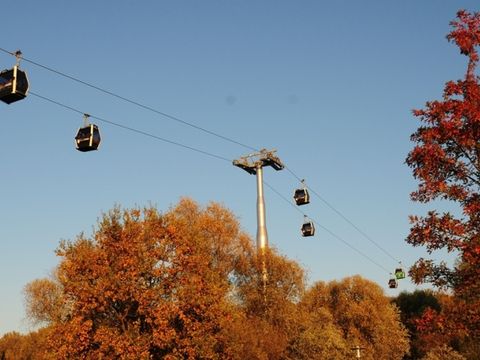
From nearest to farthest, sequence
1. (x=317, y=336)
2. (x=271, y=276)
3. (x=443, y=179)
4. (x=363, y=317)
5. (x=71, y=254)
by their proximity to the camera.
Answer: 1. (x=443, y=179)
2. (x=71, y=254)
3. (x=317, y=336)
4. (x=271, y=276)
5. (x=363, y=317)

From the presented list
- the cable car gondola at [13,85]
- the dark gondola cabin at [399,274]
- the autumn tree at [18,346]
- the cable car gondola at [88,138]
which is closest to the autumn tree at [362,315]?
the dark gondola cabin at [399,274]

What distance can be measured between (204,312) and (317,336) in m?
24.1

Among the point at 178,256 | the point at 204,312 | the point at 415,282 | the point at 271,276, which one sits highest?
the point at 271,276

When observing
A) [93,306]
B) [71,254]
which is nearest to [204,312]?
[93,306]

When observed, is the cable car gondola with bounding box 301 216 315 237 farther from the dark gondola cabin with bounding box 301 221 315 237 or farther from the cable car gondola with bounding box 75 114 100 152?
the cable car gondola with bounding box 75 114 100 152

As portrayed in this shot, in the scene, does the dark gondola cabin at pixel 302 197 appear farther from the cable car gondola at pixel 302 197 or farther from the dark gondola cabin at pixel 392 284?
the dark gondola cabin at pixel 392 284

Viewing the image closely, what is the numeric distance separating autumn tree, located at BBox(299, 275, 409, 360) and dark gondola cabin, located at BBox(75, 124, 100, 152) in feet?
166

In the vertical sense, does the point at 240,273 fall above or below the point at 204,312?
above

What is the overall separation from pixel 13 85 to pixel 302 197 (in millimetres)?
27179

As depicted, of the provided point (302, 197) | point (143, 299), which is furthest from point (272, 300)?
point (143, 299)

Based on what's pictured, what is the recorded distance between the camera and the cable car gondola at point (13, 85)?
15.3m

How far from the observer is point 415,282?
15.0m

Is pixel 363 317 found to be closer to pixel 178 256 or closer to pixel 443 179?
pixel 178 256

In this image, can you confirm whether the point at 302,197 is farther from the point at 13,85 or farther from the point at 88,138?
the point at 13,85
